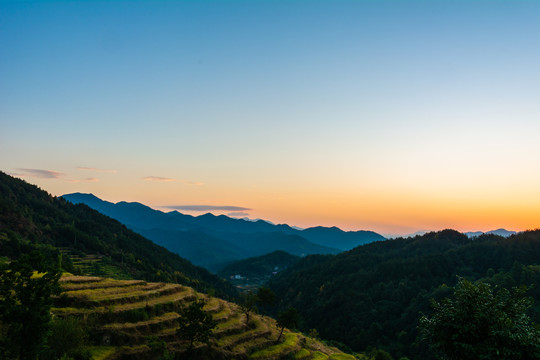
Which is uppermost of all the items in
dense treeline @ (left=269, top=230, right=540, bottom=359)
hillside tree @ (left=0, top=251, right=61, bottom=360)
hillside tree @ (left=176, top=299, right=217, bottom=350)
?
hillside tree @ (left=0, top=251, right=61, bottom=360)

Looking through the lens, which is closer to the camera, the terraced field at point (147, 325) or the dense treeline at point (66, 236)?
the terraced field at point (147, 325)

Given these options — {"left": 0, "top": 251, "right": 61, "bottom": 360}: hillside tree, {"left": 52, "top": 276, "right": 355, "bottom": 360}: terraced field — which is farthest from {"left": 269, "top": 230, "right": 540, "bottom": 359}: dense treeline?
{"left": 0, "top": 251, "right": 61, "bottom": 360}: hillside tree

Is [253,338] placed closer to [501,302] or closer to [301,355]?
[301,355]

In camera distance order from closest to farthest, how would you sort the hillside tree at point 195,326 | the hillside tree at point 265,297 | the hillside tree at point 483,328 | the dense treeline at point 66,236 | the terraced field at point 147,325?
the hillside tree at point 483,328, the terraced field at point 147,325, the hillside tree at point 195,326, the hillside tree at point 265,297, the dense treeline at point 66,236

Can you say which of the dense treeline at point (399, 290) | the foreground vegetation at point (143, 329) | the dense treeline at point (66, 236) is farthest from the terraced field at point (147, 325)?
the dense treeline at point (399, 290)

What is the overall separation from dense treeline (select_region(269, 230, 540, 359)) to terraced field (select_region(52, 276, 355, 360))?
3164 inches

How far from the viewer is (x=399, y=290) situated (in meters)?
154

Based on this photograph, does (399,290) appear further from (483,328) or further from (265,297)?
(483,328)

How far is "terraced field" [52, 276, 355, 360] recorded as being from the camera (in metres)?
36.1

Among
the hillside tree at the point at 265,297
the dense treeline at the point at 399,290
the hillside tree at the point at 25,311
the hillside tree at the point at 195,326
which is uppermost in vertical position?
the hillside tree at the point at 25,311

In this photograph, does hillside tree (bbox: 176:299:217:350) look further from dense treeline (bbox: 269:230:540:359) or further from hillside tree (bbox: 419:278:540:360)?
dense treeline (bbox: 269:230:540:359)

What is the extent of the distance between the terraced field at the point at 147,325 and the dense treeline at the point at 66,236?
42.3m

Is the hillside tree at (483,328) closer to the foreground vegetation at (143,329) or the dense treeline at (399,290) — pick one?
the foreground vegetation at (143,329)

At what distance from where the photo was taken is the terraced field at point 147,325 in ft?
118
